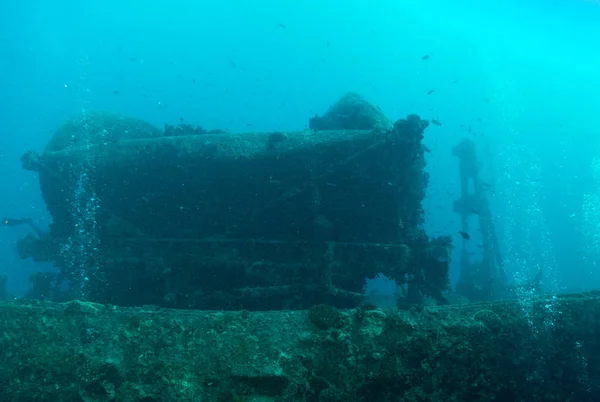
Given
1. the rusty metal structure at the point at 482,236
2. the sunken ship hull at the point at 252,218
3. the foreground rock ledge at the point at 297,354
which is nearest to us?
the foreground rock ledge at the point at 297,354

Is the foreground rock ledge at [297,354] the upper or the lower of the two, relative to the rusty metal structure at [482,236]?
lower

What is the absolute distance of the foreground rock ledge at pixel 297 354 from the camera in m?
2.80

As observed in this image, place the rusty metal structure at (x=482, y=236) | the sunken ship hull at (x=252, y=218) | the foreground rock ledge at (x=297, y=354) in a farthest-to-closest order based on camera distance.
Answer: the rusty metal structure at (x=482, y=236)
the sunken ship hull at (x=252, y=218)
the foreground rock ledge at (x=297, y=354)

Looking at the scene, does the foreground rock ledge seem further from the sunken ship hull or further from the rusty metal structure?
the rusty metal structure

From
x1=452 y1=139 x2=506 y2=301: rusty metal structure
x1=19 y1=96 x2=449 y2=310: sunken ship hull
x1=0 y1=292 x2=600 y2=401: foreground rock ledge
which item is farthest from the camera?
x1=452 y1=139 x2=506 y2=301: rusty metal structure

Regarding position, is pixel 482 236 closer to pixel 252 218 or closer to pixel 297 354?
pixel 252 218

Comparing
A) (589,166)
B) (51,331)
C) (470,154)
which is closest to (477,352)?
(51,331)

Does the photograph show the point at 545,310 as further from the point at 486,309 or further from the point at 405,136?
the point at 405,136

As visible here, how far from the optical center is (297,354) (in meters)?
2.92

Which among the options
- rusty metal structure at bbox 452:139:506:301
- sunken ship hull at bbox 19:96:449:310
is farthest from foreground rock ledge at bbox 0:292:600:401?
rusty metal structure at bbox 452:139:506:301

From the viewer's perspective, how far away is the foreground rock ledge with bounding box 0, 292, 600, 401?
9.20 feet

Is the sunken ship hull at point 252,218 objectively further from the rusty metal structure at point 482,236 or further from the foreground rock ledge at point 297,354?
the rusty metal structure at point 482,236

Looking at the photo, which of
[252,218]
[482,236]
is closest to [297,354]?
[252,218]

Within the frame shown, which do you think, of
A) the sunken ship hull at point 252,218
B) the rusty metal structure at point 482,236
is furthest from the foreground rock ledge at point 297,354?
the rusty metal structure at point 482,236
